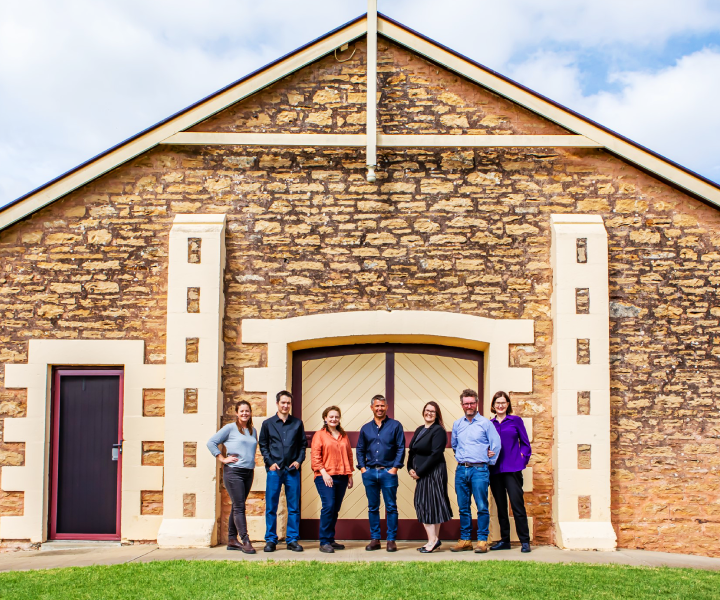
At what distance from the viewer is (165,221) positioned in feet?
27.1

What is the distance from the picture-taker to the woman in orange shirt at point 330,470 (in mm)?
7445

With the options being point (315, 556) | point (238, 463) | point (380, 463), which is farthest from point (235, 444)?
point (380, 463)

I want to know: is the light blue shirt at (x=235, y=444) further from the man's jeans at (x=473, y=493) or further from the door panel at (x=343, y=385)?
the man's jeans at (x=473, y=493)

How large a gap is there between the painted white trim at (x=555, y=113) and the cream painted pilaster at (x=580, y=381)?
32.4 inches

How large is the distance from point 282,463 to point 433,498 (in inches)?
59.4

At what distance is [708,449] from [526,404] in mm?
1924

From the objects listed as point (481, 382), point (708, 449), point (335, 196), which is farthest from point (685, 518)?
point (335, 196)

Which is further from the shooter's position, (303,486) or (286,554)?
(303,486)

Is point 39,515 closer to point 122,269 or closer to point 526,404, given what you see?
point 122,269

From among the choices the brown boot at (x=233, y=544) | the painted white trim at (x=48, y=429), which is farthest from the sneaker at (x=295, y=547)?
the painted white trim at (x=48, y=429)

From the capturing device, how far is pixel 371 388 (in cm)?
843

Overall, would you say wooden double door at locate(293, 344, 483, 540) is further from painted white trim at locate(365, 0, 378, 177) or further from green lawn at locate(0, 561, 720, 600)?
painted white trim at locate(365, 0, 378, 177)

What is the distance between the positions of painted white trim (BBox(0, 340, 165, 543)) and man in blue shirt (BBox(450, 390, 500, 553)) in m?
3.12

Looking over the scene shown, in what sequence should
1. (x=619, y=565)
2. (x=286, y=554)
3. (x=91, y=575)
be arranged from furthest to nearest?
(x=286, y=554), (x=619, y=565), (x=91, y=575)
